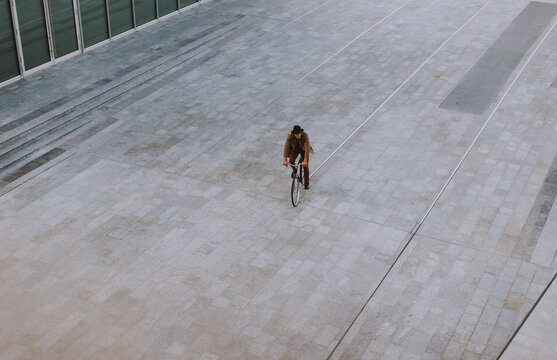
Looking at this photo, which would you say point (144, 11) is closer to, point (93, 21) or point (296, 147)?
point (93, 21)

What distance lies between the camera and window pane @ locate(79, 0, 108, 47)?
71.5ft

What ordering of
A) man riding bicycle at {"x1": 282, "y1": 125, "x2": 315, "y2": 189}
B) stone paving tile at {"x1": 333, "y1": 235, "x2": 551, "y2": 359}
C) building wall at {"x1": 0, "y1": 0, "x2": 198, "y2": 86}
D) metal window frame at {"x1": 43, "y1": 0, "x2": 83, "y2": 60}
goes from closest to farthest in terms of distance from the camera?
stone paving tile at {"x1": 333, "y1": 235, "x2": 551, "y2": 359}
man riding bicycle at {"x1": 282, "y1": 125, "x2": 315, "y2": 189}
building wall at {"x1": 0, "y1": 0, "x2": 198, "y2": 86}
metal window frame at {"x1": 43, "y1": 0, "x2": 83, "y2": 60}

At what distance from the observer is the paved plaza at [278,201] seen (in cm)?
1112

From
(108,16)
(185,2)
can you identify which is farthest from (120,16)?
(185,2)

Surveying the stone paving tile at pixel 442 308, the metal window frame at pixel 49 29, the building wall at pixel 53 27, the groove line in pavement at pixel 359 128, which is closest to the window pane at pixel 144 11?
the building wall at pixel 53 27

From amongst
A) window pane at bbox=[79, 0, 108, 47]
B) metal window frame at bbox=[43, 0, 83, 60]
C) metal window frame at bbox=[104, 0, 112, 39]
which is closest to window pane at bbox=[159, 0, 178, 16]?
metal window frame at bbox=[104, 0, 112, 39]

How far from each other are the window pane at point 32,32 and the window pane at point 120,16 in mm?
2873

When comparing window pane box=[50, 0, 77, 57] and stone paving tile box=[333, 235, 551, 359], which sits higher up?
window pane box=[50, 0, 77, 57]

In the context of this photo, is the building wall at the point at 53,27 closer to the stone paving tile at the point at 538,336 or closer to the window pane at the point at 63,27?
the window pane at the point at 63,27

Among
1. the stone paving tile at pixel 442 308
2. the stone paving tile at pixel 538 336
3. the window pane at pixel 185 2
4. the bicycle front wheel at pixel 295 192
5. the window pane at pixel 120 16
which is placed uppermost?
the window pane at pixel 120 16

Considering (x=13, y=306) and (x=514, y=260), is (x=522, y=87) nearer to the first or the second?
(x=514, y=260)

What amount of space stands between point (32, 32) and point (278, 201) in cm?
985

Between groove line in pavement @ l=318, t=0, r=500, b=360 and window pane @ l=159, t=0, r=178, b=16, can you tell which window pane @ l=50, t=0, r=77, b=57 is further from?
groove line in pavement @ l=318, t=0, r=500, b=360

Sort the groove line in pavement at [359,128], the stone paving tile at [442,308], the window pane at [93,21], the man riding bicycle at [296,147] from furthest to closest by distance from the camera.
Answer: the window pane at [93,21], the man riding bicycle at [296,147], the groove line in pavement at [359,128], the stone paving tile at [442,308]
